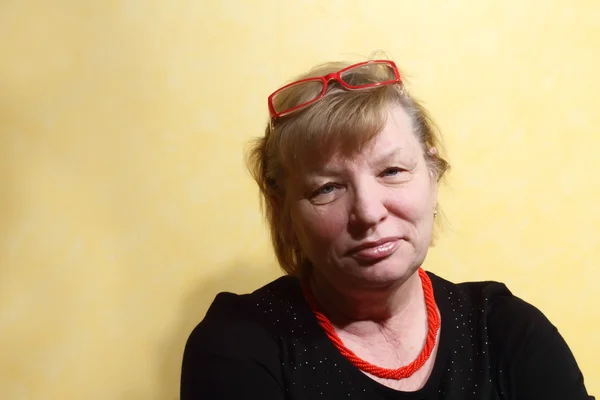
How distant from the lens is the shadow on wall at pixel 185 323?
1.42m

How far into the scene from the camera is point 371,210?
37.8 inches

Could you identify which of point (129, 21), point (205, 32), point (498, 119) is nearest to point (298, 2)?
point (205, 32)

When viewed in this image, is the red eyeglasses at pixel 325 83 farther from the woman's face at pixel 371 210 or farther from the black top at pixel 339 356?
the black top at pixel 339 356

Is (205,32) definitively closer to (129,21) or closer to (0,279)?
(129,21)

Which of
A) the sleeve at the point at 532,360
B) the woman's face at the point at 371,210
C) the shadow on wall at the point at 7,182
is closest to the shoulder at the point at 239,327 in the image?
the woman's face at the point at 371,210

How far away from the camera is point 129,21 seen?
1.36 metres

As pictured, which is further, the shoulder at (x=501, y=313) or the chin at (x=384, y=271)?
the shoulder at (x=501, y=313)

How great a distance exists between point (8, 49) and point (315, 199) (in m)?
0.76

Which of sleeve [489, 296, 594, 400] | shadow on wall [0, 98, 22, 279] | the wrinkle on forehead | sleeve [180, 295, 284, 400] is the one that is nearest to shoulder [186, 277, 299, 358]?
sleeve [180, 295, 284, 400]

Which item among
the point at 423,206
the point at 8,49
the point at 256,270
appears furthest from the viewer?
the point at 256,270

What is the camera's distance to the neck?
1102 millimetres

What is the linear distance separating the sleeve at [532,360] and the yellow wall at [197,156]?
413mm

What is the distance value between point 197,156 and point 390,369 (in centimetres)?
63

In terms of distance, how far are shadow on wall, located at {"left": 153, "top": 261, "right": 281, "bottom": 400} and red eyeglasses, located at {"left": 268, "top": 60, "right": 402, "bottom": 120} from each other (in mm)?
504
